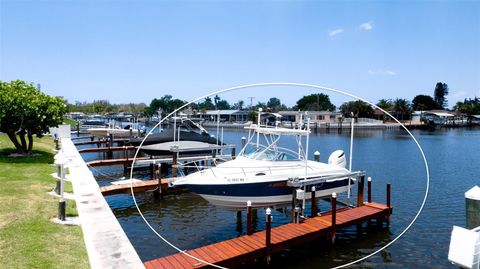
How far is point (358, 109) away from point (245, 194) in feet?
423

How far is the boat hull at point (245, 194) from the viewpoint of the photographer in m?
15.0

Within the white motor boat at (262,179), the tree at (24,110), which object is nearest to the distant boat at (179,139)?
Answer: the tree at (24,110)

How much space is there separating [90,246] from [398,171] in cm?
3080

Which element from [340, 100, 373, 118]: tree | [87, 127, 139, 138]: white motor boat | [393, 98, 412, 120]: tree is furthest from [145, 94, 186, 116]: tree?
[87, 127, 139, 138]: white motor boat

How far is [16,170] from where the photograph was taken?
21.7 meters

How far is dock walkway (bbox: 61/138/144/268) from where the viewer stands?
979cm

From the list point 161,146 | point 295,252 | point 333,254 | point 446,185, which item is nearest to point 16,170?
point 161,146

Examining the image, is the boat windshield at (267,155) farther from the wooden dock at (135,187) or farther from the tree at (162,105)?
the tree at (162,105)

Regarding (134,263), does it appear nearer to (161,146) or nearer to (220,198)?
(220,198)

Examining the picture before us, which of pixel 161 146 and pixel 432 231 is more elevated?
pixel 161 146

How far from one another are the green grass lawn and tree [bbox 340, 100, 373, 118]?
406ft

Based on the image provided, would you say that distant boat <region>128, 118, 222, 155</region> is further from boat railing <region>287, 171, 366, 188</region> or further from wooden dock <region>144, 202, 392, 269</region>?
wooden dock <region>144, 202, 392, 269</region>

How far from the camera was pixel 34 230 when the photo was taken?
1155 centimetres

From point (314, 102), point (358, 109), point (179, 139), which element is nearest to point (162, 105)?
point (314, 102)
